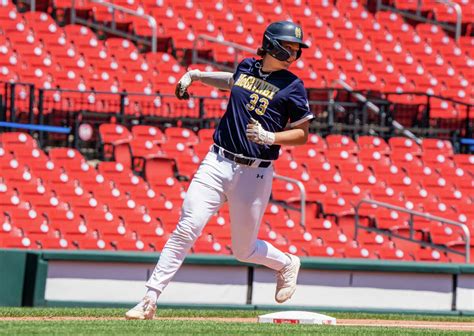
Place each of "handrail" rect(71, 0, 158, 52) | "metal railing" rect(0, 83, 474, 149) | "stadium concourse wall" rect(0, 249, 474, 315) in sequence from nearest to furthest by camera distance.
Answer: "stadium concourse wall" rect(0, 249, 474, 315) < "metal railing" rect(0, 83, 474, 149) < "handrail" rect(71, 0, 158, 52)

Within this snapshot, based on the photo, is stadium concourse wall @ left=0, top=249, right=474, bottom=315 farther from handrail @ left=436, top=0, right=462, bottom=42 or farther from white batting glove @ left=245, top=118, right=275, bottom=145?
handrail @ left=436, top=0, right=462, bottom=42

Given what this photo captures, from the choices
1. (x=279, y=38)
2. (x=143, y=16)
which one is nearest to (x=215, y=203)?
(x=279, y=38)

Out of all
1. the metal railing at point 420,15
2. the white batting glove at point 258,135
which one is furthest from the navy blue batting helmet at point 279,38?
the metal railing at point 420,15

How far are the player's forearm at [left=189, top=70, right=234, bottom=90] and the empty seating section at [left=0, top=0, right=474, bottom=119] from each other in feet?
27.4

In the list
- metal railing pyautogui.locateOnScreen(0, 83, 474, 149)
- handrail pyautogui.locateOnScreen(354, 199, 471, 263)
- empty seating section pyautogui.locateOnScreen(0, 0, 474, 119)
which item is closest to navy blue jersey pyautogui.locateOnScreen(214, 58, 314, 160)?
handrail pyautogui.locateOnScreen(354, 199, 471, 263)

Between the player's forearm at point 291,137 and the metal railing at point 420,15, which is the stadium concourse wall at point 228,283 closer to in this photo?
the player's forearm at point 291,137

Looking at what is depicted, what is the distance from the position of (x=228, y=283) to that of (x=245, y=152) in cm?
418

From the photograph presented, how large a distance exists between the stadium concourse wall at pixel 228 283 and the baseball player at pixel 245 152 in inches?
141

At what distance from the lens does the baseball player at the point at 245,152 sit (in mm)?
9195

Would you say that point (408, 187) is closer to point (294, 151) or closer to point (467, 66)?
point (294, 151)

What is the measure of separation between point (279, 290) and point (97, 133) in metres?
9.31

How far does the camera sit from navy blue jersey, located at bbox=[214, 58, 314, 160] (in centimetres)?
921

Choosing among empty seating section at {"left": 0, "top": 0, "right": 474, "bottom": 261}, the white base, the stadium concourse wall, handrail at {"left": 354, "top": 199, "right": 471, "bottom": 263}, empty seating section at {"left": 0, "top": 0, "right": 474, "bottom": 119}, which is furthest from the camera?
empty seating section at {"left": 0, "top": 0, "right": 474, "bottom": 119}

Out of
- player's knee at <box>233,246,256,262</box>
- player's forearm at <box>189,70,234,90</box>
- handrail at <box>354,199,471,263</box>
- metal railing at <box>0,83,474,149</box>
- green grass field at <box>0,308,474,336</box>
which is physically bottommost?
green grass field at <box>0,308,474,336</box>
